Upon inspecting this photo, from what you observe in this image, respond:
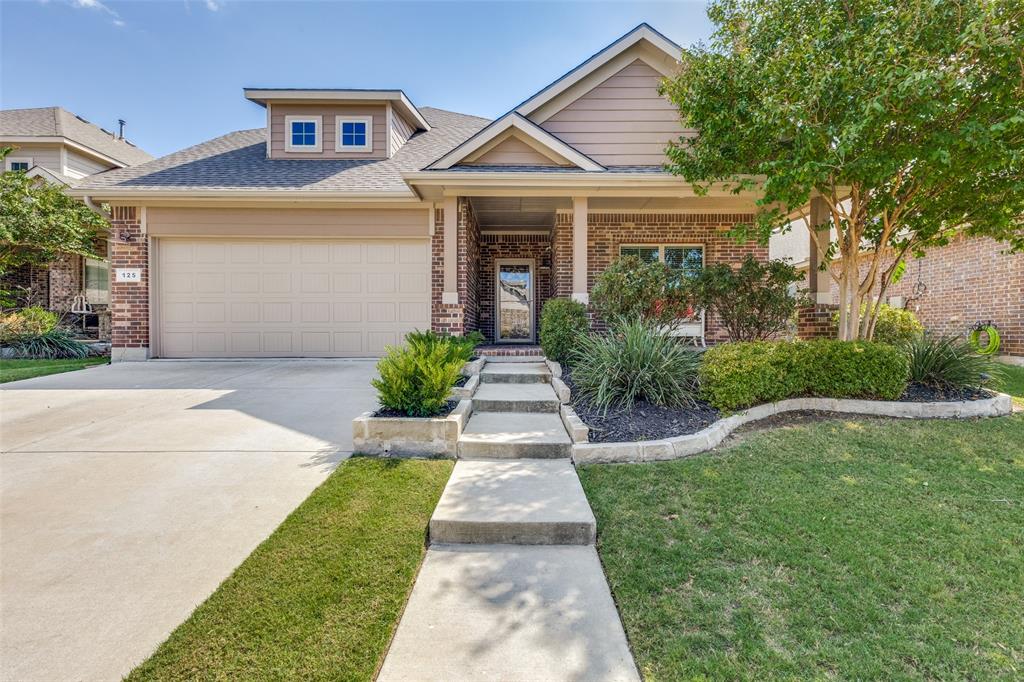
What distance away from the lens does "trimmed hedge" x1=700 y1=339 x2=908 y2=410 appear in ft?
14.4

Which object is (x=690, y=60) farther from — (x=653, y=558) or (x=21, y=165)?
(x=21, y=165)

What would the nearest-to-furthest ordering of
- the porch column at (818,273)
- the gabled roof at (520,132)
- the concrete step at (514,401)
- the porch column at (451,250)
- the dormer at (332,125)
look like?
the concrete step at (514,401) → the porch column at (818,273) → the gabled roof at (520,132) → the porch column at (451,250) → the dormer at (332,125)

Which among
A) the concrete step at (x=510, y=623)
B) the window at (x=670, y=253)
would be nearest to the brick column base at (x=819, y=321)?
the window at (x=670, y=253)

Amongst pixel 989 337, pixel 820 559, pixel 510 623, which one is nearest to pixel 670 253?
pixel 989 337

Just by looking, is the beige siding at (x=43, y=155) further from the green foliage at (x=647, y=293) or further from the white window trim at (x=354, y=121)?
the green foliage at (x=647, y=293)

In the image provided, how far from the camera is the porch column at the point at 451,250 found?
Result: 23.5 feet

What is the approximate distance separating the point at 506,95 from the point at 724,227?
657cm

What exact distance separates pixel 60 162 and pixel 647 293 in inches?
725

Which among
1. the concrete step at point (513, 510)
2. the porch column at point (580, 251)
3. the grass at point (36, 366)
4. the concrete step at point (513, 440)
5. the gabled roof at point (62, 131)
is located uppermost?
the gabled roof at point (62, 131)

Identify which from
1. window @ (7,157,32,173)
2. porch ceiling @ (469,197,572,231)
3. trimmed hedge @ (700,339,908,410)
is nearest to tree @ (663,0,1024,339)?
trimmed hedge @ (700,339,908,410)

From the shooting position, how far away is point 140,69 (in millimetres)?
12203

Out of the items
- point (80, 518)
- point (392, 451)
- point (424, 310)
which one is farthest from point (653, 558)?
point (424, 310)

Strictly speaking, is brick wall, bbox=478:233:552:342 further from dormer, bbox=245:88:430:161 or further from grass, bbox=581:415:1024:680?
grass, bbox=581:415:1024:680

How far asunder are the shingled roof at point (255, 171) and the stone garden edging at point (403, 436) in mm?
5235
